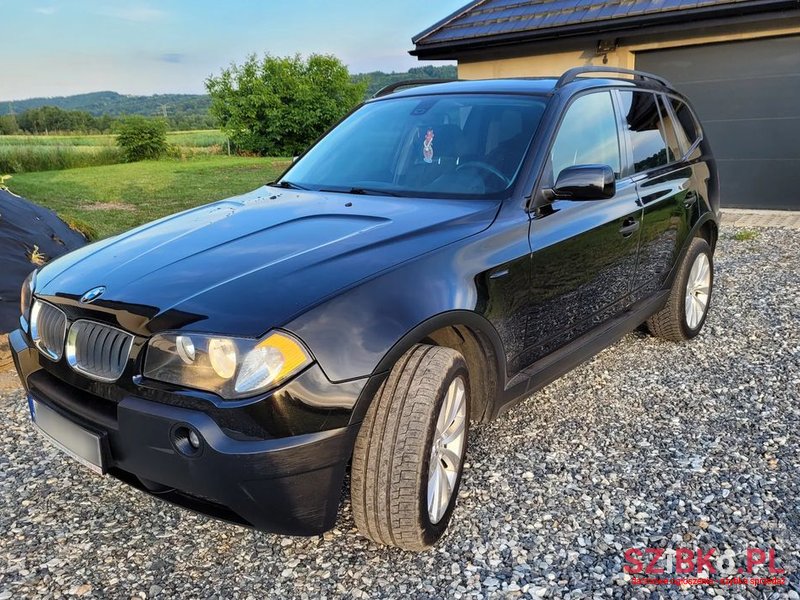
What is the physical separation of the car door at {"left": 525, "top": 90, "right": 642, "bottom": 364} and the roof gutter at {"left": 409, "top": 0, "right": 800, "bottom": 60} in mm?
6480

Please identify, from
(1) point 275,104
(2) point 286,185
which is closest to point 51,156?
(1) point 275,104

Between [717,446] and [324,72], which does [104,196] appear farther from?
[324,72]

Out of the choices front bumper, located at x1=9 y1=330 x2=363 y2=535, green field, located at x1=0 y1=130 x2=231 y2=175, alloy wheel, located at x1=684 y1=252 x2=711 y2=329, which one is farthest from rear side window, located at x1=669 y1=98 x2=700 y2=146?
green field, located at x1=0 y1=130 x2=231 y2=175

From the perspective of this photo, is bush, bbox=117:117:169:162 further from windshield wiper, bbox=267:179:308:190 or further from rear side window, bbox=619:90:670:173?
rear side window, bbox=619:90:670:173

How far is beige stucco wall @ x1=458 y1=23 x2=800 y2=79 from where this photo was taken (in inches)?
361

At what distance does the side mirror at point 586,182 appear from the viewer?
2918 millimetres

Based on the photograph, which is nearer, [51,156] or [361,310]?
[361,310]

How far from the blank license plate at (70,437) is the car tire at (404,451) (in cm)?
86

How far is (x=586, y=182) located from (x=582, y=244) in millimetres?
422

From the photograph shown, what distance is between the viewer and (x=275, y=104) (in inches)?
1396

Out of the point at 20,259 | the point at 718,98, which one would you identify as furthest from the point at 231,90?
the point at 20,259

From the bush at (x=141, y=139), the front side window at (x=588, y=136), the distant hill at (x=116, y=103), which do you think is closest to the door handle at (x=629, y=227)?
the front side window at (x=588, y=136)

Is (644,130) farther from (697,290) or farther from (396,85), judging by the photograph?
(396,85)

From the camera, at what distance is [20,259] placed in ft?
17.3
